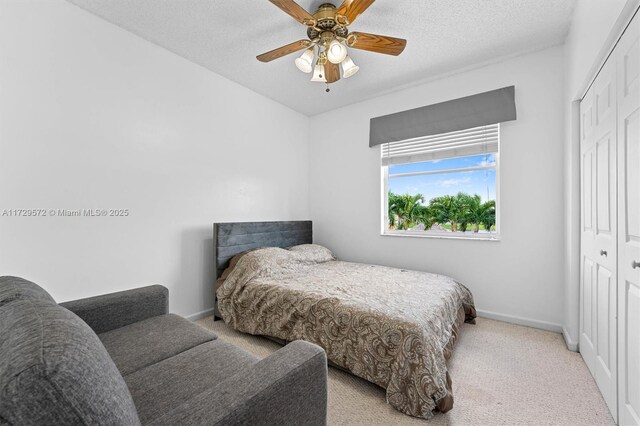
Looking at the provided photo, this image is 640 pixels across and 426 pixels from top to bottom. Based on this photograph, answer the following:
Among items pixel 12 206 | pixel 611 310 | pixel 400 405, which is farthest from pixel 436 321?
pixel 12 206

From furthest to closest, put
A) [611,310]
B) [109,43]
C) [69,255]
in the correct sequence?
[109,43]
[69,255]
[611,310]

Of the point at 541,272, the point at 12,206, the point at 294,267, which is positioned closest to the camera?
the point at 12,206

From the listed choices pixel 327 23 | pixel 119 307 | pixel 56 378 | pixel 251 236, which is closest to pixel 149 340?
pixel 119 307

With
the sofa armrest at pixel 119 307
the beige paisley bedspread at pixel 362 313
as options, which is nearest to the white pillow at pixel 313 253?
the beige paisley bedspread at pixel 362 313

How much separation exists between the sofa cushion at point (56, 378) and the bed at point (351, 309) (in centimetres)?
139

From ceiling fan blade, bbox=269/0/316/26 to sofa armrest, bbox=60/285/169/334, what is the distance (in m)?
1.99

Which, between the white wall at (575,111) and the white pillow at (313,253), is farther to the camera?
the white pillow at (313,253)

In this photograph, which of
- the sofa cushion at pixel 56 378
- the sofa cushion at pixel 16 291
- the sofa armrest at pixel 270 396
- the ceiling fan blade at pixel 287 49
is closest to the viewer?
the sofa cushion at pixel 56 378

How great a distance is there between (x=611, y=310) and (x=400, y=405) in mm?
1307

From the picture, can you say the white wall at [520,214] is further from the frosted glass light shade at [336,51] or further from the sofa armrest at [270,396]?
the sofa armrest at [270,396]

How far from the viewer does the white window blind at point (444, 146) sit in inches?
117

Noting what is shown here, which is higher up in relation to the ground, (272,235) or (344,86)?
(344,86)

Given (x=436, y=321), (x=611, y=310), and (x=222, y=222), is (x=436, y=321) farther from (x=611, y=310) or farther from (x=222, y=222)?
(x=222, y=222)

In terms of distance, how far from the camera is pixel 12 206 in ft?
6.14
